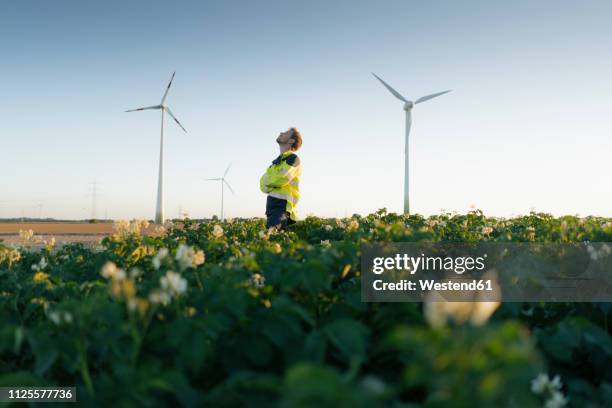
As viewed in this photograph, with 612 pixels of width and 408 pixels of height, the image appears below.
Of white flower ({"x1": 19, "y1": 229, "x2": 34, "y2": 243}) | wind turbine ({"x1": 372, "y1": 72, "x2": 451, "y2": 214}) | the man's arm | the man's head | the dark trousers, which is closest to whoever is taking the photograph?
white flower ({"x1": 19, "y1": 229, "x2": 34, "y2": 243})

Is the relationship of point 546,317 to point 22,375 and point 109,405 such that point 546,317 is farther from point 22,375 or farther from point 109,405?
point 22,375

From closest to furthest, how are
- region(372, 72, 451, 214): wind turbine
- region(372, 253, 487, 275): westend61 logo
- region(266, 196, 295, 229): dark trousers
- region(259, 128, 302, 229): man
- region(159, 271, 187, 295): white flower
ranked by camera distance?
region(159, 271, 187, 295): white flower, region(372, 253, 487, 275): westend61 logo, region(259, 128, 302, 229): man, region(266, 196, 295, 229): dark trousers, region(372, 72, 451, 214): wind turbine

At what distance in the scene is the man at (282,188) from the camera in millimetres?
11453

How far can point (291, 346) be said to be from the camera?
8.51ft

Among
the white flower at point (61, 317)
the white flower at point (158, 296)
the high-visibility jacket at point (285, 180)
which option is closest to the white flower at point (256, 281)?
the white flower at point (158, 296)

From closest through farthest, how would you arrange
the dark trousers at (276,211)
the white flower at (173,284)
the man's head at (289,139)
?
the white flower at (173,284)
the dark trousers at (276,211)
the man's head at (289,139)

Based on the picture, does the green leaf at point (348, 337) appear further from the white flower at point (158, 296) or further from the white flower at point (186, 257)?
the white flower at point (186, 257)

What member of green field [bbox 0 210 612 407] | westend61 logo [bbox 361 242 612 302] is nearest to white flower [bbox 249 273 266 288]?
green field [bbox 0 210 612 407]

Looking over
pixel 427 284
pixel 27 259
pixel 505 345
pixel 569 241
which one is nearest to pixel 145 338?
pixel 505 345

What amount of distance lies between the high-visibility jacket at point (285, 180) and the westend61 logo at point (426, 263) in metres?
6.59

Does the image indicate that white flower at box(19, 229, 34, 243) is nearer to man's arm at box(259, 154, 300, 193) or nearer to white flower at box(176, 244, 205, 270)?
man's arm at box(259, 154, 300, 193)

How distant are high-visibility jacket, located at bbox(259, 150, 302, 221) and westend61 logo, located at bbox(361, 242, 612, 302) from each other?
6.62m

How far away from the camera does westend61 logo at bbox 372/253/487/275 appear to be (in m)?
3.80

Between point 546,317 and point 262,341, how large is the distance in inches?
104
